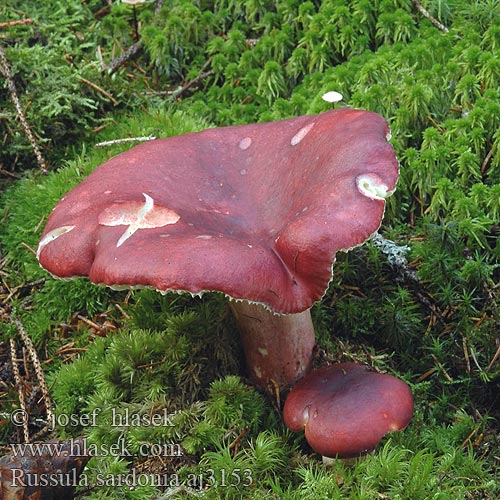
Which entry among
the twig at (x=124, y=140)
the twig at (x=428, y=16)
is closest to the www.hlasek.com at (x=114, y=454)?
the twig at (x=124, y=140)

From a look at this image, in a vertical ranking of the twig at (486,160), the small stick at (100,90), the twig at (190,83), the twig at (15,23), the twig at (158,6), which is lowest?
the twig at (486,160)

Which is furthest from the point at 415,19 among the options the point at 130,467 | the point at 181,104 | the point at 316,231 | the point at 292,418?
the point at 130,467

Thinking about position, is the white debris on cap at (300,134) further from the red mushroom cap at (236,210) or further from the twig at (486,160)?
the twig at (486,160)

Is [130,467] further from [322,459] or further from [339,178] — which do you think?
[339,178]

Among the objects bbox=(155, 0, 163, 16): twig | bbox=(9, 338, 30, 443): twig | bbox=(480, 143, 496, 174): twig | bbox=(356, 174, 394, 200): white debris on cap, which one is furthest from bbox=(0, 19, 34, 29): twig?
bbox=(480, 143, 496, 174): twig

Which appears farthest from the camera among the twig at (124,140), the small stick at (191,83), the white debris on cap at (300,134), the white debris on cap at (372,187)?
the small stick at (191,83)

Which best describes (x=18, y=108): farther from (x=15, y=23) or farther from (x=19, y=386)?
(x=19, y=386)

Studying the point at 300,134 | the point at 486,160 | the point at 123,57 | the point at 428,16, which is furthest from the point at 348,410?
the point at 123,57
